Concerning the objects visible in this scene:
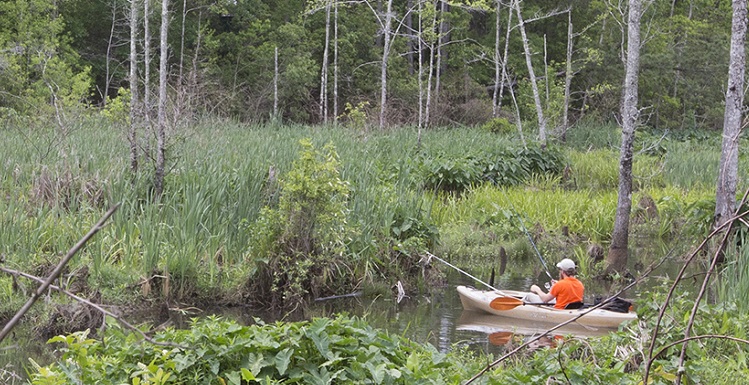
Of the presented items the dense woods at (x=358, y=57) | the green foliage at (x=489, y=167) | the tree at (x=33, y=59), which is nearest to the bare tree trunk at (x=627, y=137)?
the green foliage at (x=489, y=167)

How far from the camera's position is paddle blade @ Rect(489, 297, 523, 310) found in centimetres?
891

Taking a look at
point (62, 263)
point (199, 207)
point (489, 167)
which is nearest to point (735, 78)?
point (199, 207)

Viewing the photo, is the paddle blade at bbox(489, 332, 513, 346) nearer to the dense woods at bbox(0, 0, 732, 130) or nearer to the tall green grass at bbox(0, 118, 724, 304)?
the tall green grass at bbox(0, 118, 724, 304)

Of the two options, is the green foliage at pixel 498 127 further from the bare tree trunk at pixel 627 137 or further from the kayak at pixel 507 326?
the kayak at pixel 507 326

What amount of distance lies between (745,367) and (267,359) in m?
2.93

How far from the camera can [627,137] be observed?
35.0 feet

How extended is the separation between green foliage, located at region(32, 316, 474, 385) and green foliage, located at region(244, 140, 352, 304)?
457 centimetres

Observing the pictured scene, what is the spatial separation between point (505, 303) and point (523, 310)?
219 mm

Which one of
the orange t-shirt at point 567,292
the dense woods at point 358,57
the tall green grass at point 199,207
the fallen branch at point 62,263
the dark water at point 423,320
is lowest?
the dark water at point 423,320

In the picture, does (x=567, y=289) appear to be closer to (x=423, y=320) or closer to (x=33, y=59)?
(x=423, y=320)

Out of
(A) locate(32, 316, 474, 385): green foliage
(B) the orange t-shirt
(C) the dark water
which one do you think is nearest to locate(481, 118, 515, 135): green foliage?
(C) the dark water

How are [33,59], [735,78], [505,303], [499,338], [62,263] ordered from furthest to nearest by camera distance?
[33,59], [735,78], [505,303], [499,338], [62,263]

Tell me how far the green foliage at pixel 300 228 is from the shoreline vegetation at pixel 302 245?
0.02 metres

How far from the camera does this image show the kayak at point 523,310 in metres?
8.45
